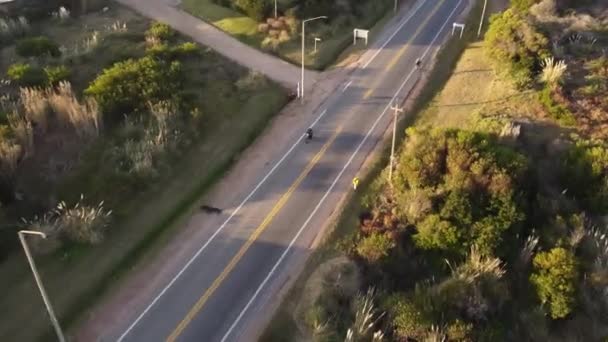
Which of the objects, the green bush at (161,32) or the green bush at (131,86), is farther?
the green bush at (161,32)

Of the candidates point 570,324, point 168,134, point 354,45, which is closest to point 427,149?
point 570,324

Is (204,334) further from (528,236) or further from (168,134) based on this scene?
(528,236)

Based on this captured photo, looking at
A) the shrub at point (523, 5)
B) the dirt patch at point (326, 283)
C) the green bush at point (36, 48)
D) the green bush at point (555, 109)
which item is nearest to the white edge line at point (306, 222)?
the dirt patch at point (326, 283)

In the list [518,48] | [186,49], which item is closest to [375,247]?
[518,48]

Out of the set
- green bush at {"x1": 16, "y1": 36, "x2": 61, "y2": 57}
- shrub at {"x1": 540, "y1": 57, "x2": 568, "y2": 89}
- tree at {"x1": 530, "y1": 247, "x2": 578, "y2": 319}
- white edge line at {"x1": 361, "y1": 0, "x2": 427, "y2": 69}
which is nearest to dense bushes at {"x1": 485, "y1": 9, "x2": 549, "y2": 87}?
shrub at {"x1": 540, "y1": 57, "x2": 568, "y2": 89}

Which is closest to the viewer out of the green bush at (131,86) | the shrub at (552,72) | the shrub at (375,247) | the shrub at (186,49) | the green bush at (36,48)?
the shrub at (375,247)

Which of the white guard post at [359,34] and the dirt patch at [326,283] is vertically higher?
the white guard post at [359,34]

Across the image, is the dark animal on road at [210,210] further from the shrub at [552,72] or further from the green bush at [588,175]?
the shrub at [552,72]
